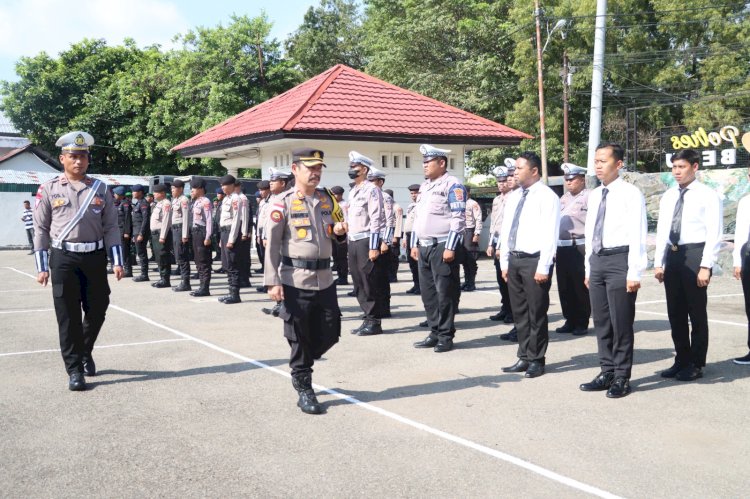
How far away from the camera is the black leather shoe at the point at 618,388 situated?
5742mm

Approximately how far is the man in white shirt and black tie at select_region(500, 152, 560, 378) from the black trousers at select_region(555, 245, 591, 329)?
6.94 ft

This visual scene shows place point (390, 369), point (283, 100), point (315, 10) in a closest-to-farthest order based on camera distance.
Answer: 1. point (390, 369)
2. point (283, 100)
3. point (315, 10)

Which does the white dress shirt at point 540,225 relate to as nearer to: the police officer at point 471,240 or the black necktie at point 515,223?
the black necktie at point 515,223

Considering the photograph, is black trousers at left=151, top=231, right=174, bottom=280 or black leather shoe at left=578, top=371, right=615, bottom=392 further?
black trousers at left=151, top=231, right=174, bottom=280

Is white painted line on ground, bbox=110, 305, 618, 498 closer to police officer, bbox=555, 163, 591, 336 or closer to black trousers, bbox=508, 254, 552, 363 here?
black trousers, bbox=508, 254, 552, 363

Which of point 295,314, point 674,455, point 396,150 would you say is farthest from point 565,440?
point 396,150

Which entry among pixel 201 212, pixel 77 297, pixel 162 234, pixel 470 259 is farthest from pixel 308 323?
pixel 162 234

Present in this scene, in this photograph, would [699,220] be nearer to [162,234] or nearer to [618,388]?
[618,388]

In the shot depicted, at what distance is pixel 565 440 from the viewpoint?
4734 mm

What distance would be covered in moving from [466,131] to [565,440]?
54.4 ft

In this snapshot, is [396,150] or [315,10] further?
[315,10]

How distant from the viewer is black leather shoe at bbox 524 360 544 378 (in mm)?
6469

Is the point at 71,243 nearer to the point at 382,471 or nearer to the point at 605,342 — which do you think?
the point at 382,471

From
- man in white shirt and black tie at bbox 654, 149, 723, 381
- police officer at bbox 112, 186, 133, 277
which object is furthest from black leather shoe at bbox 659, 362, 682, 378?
police officer at bbox 112, 186, 133, 277
